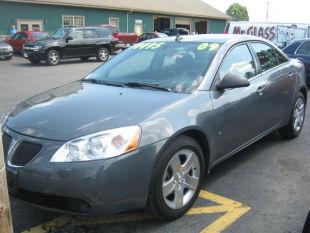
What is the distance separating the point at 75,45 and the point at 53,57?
1.44 meters

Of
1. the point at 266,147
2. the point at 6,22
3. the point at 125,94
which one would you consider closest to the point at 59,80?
the point at 266,147

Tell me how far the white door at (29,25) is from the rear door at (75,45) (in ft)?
28.5

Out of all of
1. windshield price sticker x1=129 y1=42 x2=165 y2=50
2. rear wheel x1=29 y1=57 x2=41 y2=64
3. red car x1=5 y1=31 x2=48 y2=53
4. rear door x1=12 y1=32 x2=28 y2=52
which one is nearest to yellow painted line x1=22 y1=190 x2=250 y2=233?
windshield price sticker x1=129 y1=42 x2=165 y2=50

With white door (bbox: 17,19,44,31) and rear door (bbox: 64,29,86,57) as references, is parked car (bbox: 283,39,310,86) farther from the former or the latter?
white door (bbox: 17,19,44,31)

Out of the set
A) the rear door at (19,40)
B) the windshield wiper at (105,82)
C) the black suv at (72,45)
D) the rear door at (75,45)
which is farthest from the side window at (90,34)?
the windshield wiper at (105,82)

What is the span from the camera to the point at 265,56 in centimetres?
552

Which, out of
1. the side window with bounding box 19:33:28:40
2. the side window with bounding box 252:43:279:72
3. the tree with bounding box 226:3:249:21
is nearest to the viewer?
the side window with bounding box 252:43:279:72

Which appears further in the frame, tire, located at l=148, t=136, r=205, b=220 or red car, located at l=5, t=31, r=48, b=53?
red car, located at l=5, t=31, r=48, b=53

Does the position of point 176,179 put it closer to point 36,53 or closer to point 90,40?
point 36,53

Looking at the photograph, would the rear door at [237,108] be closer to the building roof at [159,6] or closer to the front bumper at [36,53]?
the front bumper at [36,53]

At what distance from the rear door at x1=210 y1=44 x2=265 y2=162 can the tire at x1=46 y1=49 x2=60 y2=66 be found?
616 inches

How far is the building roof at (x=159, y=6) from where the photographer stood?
30.9 metres

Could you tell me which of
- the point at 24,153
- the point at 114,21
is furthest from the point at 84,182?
the point at 114,21

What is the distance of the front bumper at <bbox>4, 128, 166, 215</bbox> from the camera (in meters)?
3.13
